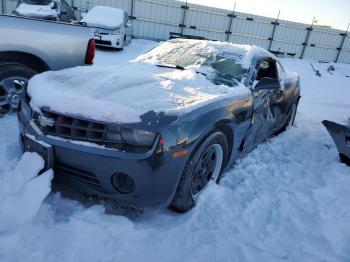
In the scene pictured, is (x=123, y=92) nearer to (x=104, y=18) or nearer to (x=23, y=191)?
(x=23, y=191)

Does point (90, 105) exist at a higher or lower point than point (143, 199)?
higher

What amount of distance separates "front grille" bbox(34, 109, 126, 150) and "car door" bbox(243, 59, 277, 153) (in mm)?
1758

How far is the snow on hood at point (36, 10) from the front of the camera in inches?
396

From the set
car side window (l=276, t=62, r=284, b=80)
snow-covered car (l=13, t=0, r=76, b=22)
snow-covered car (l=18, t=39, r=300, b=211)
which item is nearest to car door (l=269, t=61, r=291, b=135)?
car side window (l=276, t=62, r=284, b=80)

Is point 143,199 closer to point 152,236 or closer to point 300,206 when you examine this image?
point 152,236

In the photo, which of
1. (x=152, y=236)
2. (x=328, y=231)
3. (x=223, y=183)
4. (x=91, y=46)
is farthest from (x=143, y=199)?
(x=91, y=46)

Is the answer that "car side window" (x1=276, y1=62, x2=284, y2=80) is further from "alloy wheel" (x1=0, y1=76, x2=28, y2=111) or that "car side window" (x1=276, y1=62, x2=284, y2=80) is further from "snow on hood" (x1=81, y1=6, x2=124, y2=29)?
"snow on hood" (x1=81, y1=6, x2=124, y2=29)

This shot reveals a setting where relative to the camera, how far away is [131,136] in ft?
7.80

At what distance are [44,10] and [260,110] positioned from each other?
8943mm

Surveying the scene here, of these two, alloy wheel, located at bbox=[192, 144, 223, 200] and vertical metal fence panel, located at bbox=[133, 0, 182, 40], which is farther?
vertical metal fence panel, located at bbox=[133, 0, 182, 40]

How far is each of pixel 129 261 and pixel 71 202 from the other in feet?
2.60

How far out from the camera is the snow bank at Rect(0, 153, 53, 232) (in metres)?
2.25

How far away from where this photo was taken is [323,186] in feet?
12.3

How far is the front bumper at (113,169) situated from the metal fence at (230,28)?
48.8ft
